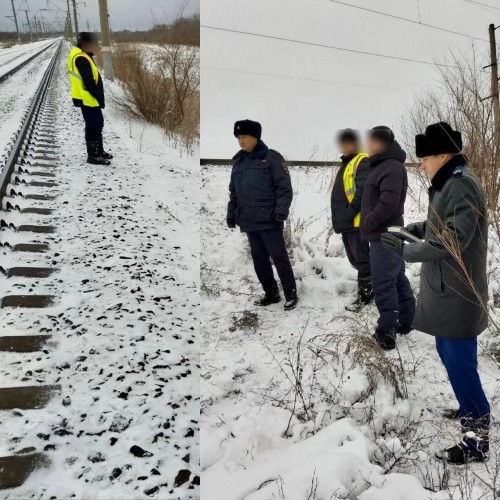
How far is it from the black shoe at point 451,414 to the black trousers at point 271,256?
1.61 m

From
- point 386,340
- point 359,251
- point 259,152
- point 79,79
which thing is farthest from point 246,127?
point 79,79

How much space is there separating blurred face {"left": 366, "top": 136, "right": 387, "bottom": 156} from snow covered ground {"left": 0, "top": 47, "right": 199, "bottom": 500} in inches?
63.9

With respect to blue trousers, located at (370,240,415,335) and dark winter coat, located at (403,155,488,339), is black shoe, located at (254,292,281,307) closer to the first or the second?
blue trousers, located at (370,240,415,335)

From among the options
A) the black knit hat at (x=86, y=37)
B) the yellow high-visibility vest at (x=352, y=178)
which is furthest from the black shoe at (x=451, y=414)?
the black knit hat at (x=86, y=37)

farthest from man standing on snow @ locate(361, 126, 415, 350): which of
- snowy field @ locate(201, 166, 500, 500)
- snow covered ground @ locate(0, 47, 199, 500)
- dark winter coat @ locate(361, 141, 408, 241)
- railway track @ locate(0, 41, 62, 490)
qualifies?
railway track @ locate(0, 41, 62, 490)

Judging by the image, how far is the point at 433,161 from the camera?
212 cm

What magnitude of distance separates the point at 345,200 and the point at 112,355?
206 centimetres

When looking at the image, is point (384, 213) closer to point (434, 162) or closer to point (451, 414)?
point (434, 162)

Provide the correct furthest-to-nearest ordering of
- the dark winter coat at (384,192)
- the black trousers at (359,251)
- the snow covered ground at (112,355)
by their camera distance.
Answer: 1. the black trousers at (359,251)
2. the dark winter coat at (384,192)
3. the snow covered ground at (112,355)

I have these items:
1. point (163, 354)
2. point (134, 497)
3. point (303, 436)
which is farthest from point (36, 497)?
point (303, 436)

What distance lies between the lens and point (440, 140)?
2076 mm

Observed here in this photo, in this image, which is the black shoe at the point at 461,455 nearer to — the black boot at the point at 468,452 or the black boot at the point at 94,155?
the black boot at the point at 468,452

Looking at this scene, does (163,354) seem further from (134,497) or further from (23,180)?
(23,180)

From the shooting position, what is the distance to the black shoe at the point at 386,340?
307 centimetres
